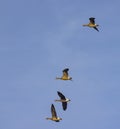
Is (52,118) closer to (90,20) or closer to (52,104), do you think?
(52,104)

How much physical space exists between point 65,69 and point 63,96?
254 inches

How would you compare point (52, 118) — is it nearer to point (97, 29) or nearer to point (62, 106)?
point (62, 106)

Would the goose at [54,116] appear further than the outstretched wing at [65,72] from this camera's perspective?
No

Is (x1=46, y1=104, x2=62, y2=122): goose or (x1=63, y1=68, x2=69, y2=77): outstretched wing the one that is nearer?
(x1=46, y1=104, x2=62, y2=122): goose

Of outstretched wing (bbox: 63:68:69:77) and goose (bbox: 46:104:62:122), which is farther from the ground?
outstretched wing (bbox: 63:68:69:77)

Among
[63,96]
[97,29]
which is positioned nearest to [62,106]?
[63,96]

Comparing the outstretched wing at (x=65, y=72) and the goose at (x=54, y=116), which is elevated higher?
the outstretched wing at (x=65, y=72)

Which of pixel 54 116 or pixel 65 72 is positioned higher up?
pixel 65 72

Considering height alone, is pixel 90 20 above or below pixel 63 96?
above

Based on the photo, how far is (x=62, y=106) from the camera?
194375 millimetres

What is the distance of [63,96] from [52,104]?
6599mm

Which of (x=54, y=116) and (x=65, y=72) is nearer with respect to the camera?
(x=54, y=116)

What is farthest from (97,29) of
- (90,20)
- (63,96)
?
(63,96)

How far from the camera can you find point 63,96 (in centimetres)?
19362
